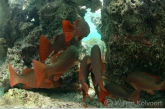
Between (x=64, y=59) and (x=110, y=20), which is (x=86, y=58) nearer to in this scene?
(x=64, y=59)

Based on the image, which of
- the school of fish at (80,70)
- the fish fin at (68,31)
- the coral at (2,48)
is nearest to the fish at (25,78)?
the school of fish at (80,70)

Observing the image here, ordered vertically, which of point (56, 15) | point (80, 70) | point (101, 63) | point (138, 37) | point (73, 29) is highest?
point (56, 15)

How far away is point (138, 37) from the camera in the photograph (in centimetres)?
350

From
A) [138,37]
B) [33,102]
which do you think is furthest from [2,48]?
[138,37]

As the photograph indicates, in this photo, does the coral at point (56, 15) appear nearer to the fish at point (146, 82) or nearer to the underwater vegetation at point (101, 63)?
the underwater vegetation at point (101, 63)

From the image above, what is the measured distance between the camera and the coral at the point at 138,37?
3484mm

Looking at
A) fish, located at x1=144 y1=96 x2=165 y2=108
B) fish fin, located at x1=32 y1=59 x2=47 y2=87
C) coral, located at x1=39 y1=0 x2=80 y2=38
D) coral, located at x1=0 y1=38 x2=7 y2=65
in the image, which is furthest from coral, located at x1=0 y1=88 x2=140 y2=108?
coral, located at x1=0 y1=38 x2=7 y2=65

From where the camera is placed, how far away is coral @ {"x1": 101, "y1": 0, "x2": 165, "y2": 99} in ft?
11.4

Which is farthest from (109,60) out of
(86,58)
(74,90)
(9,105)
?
(9,105)

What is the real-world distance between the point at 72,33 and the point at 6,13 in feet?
14.7

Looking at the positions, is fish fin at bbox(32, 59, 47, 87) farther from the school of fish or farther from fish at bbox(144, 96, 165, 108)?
fish at bbox(144, 96, 165, 108)

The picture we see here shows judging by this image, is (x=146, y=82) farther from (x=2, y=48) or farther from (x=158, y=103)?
(x=2, y=48)

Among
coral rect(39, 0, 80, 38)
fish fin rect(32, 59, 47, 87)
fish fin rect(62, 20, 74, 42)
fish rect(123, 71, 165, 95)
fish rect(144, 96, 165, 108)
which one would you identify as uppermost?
coral rect(39, 0, 80, 38)

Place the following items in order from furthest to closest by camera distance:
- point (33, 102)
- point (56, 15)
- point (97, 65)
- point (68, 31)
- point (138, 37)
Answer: point (56, 15) → point (138, 37) → point (33, 102) → point (68, 31) → point (97, 65)
